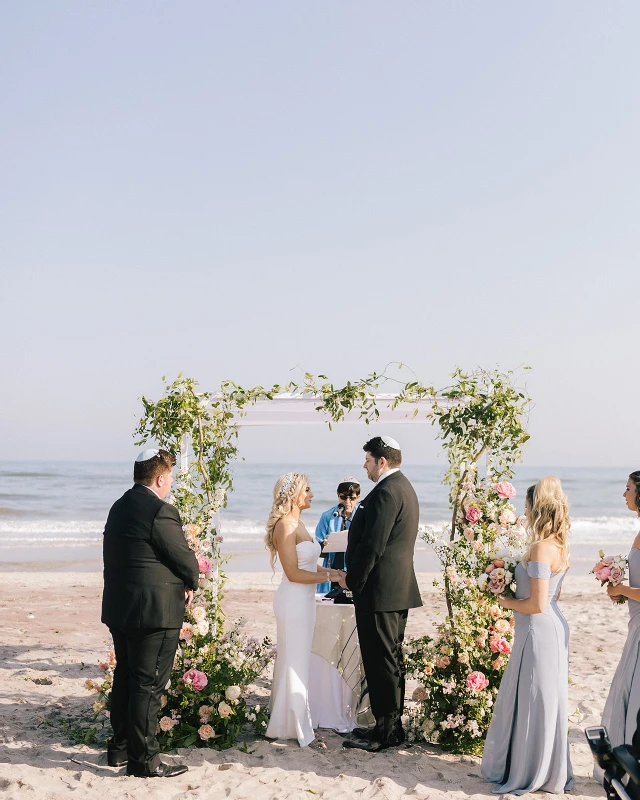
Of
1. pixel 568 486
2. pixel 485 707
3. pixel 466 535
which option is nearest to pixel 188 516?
pixel 466 535

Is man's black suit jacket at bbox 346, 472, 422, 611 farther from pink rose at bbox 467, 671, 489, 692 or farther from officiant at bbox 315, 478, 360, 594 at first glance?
officiant at bbox 315, 478, 360, 594

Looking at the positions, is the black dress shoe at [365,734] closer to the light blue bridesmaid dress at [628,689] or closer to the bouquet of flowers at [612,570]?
the light blue bridesmaid dress at [628,689]

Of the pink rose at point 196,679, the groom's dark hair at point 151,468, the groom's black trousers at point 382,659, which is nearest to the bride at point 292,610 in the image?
the groom's black trousers at point 382,659

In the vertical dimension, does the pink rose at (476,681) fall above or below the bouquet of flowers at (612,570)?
below

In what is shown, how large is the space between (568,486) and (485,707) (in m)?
41.3

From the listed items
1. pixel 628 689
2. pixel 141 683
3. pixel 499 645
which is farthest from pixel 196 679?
pixel 628 689

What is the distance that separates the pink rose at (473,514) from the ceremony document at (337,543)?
3.41 ft

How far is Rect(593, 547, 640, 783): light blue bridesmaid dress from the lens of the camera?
459cm

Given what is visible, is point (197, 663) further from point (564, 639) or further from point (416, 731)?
point (564, 639)

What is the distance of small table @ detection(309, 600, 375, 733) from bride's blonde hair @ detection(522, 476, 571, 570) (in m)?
1.84

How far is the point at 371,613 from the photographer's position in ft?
17.2

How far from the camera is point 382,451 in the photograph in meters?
5.47

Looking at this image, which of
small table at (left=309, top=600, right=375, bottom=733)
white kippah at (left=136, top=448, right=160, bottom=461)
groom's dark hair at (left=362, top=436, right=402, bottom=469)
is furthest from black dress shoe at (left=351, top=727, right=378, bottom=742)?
white kippah at (left=136, top=448, right=160, bottom=461)

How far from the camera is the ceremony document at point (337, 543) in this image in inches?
240
